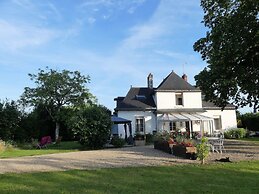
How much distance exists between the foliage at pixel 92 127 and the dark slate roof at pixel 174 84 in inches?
543

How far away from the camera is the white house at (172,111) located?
36.3m

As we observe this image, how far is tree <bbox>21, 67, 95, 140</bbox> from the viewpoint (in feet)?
131

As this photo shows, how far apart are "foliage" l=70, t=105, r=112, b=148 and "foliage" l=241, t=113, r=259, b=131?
2399 centimetres

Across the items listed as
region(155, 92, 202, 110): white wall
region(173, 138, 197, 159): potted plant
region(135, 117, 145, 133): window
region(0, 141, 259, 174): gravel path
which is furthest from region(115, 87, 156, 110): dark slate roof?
region(173, 138, 197, 159): potted plant

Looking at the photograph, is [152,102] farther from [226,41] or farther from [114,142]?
[226,41]

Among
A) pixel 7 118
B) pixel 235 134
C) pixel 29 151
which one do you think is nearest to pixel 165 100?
pixel 235 134

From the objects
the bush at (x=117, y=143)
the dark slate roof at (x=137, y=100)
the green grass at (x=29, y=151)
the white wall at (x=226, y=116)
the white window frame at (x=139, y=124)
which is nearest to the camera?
the green grass at (x=29, y=151)

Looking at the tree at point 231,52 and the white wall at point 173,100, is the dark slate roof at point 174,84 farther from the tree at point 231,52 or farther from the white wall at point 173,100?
the tree at point 231,52

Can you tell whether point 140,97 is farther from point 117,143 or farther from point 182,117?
point 117,143

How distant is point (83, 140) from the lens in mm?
24438

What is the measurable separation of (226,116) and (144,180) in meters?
32.4

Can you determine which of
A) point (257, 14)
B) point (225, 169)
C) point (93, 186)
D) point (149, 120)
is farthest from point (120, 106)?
point (93, 186)

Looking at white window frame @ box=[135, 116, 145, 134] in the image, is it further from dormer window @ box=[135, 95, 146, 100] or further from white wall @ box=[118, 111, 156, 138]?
dormer window @ box=[135, 95, 146, 100]

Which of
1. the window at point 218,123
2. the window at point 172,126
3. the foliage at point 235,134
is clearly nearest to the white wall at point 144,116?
the window at point 172,126
